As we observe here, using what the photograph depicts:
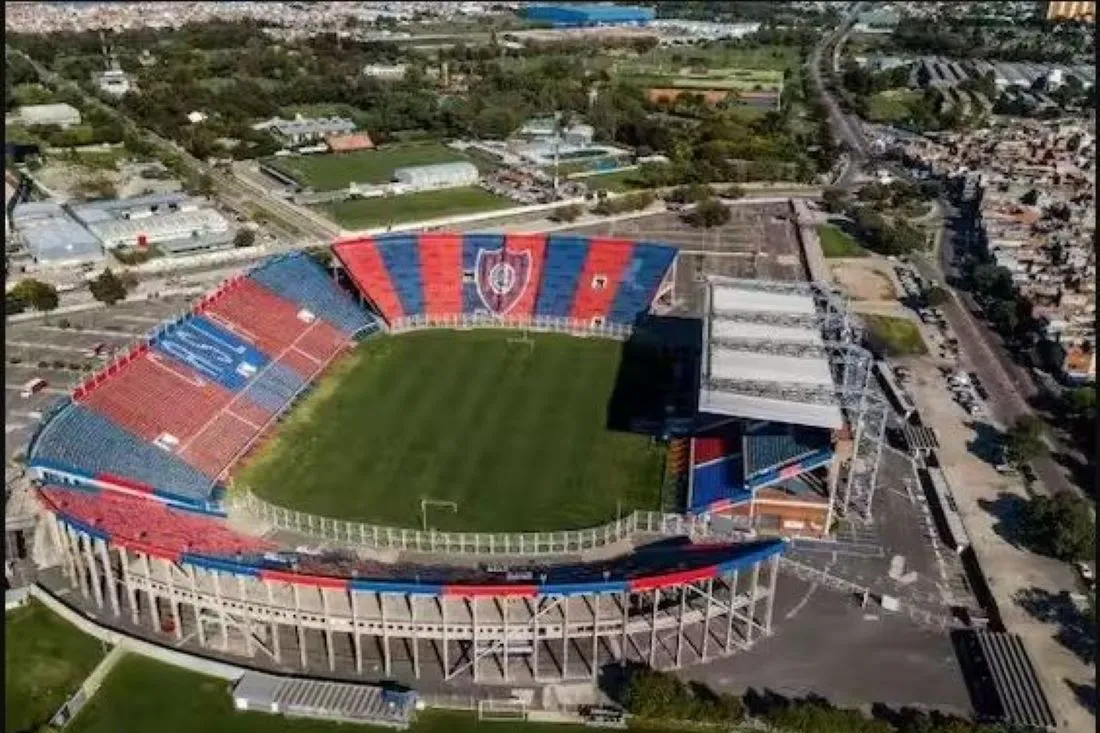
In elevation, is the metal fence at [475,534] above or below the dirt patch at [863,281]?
below

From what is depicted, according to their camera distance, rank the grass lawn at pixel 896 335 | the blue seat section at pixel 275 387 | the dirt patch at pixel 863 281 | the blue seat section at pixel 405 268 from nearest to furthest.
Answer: the blue seat section at pixel 275 387 < the grass lawn at pixel 896 335 < the blue seat section at pixel 405 268 < the dirt patch at pixel 863 281

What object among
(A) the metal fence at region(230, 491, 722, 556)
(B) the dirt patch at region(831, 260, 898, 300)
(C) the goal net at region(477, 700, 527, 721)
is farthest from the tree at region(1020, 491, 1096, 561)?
(B) the dirt patch at region(831, 260, 898, 300)

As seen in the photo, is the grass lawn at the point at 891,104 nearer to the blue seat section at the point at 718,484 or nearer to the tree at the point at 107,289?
the tree at the point at 107,289

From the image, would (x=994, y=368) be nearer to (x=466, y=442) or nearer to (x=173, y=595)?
(x=466, y=442)

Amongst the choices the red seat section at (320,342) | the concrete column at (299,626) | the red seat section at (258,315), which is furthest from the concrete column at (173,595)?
the red seat section at (320,342)

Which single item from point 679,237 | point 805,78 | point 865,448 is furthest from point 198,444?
point 805,78

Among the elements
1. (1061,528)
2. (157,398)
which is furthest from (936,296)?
(157,398)

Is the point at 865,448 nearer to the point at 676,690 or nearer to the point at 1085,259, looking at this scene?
the point at 676,690
